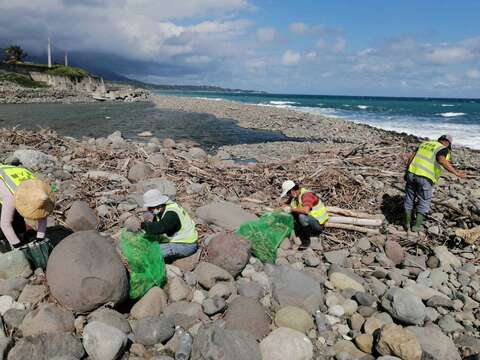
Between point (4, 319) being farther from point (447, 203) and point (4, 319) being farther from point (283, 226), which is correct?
point (447, 203)

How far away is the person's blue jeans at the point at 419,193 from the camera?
7.55 m

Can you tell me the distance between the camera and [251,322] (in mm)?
4738

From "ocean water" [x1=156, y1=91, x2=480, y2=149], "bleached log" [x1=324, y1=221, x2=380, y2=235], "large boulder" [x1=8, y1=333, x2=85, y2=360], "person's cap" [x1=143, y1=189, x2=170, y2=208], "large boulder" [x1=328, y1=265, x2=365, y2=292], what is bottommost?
"large boulder" [x1=328, y1=265, x2=365, y2=292]

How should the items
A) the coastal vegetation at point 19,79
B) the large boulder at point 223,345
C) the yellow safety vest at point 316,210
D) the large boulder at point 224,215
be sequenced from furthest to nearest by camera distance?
the coastal vegetation at point 19,79, the large boulder at point 224,215, the yellow safety vest at point 316,210, the large boulder at point 223,345

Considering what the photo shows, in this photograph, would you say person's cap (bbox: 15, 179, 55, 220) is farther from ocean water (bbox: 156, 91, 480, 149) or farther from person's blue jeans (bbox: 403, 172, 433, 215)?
ocean water (bbox: 156, 91, 480, 149)

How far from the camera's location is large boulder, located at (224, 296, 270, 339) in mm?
4691

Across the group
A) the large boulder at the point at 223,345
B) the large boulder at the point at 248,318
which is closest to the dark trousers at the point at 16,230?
the large boulder at the point at 223,345

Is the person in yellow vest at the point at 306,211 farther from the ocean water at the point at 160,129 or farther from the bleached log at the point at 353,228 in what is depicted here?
the ocean water at the point at 160,129

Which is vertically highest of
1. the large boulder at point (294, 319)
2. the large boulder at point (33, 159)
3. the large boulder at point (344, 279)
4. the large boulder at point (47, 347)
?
the large boulder at point (33, 159)

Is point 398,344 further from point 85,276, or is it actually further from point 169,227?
point 85,276

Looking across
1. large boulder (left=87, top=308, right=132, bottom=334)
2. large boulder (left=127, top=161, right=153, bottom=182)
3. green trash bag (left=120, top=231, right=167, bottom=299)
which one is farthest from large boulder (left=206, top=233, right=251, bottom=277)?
large boulder (left=127, top=161, right=153, bottom=182)

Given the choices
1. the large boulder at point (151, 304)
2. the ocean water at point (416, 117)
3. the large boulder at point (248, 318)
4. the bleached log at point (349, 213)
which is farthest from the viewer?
the ocean water at point (416, 117)

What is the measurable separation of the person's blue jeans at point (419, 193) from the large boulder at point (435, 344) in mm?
3454

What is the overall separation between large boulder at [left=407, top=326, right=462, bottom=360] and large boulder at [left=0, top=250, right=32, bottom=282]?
16.6 ft
